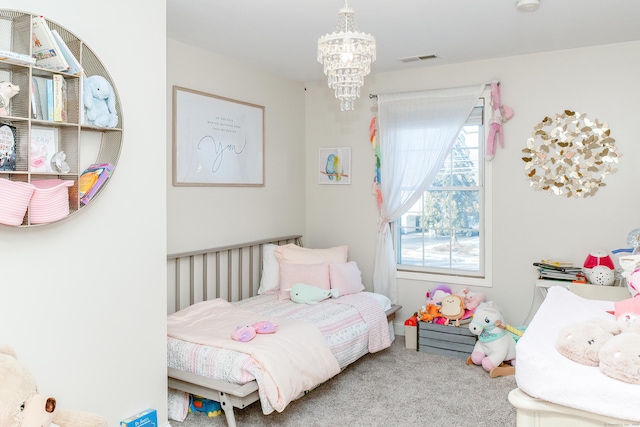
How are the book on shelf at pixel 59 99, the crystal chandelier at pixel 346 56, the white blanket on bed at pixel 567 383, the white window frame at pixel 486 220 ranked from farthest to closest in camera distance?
the white window frame at pixel 486 220, the crystal chandelier at pixel 346 56, the book on shelf at pixel 59 99, the white blanket on bed at pixel 567 383

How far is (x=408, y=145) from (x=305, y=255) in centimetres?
133

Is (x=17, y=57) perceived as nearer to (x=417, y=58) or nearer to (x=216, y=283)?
(x=216, y=283)

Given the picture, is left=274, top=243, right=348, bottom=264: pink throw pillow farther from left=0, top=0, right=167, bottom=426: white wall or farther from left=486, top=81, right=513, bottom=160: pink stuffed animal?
left=0, top=0, right=167, bottom=426: white wall

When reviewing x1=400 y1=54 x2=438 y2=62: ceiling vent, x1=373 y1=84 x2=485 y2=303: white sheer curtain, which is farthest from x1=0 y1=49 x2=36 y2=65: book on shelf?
x1=373 y1=84 x2=485 y2=303: white sheer curtain

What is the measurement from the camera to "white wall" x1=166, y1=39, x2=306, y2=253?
3668mm

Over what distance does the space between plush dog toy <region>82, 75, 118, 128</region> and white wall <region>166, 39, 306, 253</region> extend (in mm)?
1245

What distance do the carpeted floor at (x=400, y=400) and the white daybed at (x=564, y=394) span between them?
1.19m

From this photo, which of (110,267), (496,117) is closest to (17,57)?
(110,267)

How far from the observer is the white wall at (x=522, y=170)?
372cm

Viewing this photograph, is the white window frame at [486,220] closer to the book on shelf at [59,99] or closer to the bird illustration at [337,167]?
the bird illustration at [337,167]

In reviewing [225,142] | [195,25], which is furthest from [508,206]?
[195,25]

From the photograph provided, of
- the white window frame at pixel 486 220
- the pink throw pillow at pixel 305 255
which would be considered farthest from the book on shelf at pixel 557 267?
the pink throw pillow at pixel 305 255

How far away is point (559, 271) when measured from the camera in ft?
12.5

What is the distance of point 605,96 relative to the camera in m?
3.77
